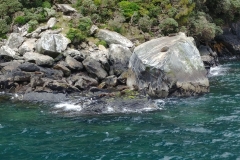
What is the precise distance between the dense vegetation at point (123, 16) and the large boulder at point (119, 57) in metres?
4.20

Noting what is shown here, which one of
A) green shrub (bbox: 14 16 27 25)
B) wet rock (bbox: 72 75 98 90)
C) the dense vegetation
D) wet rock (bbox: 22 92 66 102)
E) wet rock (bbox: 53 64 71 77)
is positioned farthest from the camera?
green shrub (bbox: 14 16 27 25)

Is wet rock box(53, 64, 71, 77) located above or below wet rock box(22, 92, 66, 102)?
above

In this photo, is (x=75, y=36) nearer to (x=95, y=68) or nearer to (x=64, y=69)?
(x=64, y=69)

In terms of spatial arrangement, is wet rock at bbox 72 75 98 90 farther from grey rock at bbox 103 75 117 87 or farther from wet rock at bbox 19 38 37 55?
wet rock at bbox 19 38 37 55

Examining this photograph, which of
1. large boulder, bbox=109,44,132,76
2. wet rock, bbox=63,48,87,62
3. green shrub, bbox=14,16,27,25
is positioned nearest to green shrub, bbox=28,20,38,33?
green shrub, bbox=14,16,27,25

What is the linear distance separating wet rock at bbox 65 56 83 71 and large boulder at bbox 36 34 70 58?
1306 mm

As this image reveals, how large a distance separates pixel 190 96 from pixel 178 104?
2.41 m

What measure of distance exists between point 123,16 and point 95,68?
10239 mm

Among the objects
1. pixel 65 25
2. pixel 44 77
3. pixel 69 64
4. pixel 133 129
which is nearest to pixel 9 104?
pixel 44 77

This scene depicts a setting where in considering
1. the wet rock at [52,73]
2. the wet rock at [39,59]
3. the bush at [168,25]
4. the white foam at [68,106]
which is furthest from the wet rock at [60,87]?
the bush at [168,25]

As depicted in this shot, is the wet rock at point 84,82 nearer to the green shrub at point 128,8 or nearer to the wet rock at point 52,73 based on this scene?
the wet rock at point 52,73

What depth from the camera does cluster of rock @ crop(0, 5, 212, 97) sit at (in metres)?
25.5

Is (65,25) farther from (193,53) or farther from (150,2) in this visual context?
(193,53)

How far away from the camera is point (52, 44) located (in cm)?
3034
